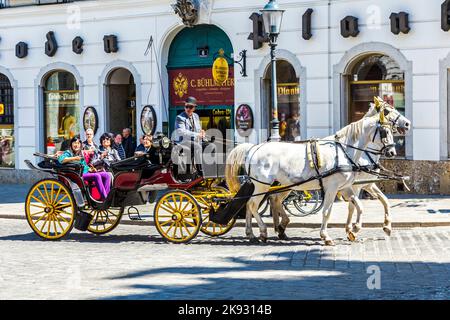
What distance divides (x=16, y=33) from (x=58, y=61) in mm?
1713

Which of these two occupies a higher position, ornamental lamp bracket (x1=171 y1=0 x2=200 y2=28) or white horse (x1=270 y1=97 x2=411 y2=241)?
ornamental lamp bracket (x1=171 y1=0 x2=200 y2=28)

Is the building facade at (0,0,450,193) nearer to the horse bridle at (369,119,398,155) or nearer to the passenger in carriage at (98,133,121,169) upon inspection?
the horse bridle at (369,119,398,155)

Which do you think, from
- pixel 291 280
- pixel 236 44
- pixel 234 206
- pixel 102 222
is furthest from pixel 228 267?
pixel 236 44

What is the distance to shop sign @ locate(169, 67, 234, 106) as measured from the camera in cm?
2453

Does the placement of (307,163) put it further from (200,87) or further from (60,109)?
(60,109)

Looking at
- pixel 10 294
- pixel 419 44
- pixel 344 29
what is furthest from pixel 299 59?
pixel 10 294

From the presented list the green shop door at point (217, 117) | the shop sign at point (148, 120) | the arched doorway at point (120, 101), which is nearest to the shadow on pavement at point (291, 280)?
the green shop door at point (217, 117)

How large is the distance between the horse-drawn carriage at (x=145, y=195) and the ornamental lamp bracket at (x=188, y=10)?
9.22 m

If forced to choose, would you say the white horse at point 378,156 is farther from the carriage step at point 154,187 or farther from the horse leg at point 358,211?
the carriage step at point 154,187

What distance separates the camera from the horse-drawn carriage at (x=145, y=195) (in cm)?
1491

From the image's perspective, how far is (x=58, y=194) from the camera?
1566 cm

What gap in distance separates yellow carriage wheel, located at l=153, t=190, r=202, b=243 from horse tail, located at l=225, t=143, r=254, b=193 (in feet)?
2.01

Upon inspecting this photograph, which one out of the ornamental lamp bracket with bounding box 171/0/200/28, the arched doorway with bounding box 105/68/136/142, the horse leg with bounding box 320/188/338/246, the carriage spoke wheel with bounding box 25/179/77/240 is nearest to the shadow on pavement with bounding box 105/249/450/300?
the horse leg with bounding box 320/188/338/246

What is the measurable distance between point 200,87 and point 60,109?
475 cm
